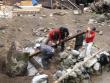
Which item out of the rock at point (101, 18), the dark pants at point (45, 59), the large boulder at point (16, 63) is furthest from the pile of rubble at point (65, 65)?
the rock at point (101, 18)

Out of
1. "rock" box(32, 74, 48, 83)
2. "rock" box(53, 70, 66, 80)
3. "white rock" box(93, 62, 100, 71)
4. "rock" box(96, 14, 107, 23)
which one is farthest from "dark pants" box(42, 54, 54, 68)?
"rock" box(96, 14, 107, 23)

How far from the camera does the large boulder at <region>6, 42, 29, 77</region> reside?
12.3m

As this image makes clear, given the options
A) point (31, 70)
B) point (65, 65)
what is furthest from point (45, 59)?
point (65, 65)

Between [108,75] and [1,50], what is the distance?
4538 millimetres

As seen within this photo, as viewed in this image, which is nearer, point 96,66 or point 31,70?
point 31,70

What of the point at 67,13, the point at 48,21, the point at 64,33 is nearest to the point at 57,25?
the point at 48,21

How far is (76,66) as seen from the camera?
12.2 m

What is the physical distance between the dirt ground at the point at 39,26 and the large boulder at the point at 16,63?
56 cm

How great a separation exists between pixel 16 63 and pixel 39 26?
4510 millimetres

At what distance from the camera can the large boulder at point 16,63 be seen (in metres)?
12.3

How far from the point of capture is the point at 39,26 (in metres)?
16.6

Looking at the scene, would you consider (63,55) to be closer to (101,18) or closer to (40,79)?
(40,79)

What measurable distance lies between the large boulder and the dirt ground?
1.82ft

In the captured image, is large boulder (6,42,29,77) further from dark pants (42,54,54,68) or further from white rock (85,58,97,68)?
white rock (85,58,97,68)
